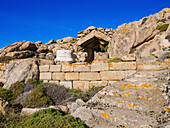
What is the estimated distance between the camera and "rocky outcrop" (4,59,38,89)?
6766mm

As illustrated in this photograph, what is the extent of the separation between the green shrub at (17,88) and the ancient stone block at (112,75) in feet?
13.2

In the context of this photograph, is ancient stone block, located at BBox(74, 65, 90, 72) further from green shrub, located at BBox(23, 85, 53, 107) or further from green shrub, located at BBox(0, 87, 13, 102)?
green shrub, located at BBox(0, 87, 13, 102)

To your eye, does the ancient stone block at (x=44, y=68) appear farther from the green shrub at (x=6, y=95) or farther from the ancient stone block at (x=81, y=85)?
the green shrub at (x=6, y=95)

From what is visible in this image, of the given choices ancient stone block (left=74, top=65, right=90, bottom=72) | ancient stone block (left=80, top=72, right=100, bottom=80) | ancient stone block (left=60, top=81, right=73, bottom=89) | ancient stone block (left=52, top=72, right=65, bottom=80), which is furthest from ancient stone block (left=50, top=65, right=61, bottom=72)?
ancient stone block (left=80, top=72, right=100, bottom=80)

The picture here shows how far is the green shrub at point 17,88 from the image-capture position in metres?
5.90

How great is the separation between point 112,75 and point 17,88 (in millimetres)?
4685

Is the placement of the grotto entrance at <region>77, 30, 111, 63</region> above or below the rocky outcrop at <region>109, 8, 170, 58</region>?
above

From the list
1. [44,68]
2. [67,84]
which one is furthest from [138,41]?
[44,68]

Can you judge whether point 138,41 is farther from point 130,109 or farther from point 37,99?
point 37,99

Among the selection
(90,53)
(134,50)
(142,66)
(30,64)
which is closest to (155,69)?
(142,66)

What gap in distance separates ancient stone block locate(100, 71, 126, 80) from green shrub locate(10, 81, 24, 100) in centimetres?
402

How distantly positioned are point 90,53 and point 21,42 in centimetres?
916

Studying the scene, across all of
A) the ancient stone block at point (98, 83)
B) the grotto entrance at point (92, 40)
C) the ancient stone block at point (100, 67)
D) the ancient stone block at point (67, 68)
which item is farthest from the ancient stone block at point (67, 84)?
the grotto entrance at point (92, 40)

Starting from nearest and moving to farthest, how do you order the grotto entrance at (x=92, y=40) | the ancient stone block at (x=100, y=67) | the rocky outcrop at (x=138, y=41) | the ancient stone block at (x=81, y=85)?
the ancient stone block at (x=100, y=67)
the ancient stone block at (x=81, y=85)
the rocky outcrop at (x=138, y=41)
the grotto entrance at (x=92, y=40)
